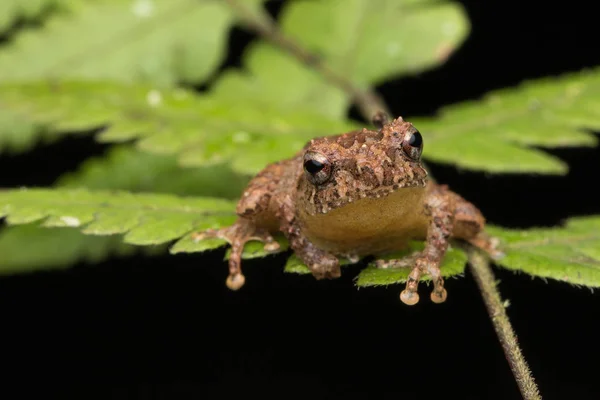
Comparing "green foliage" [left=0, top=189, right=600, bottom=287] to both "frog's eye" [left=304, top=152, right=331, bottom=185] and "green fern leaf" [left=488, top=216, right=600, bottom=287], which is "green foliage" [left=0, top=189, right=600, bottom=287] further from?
"frog's eye" [left=304, top=152, right=331, bottom=185]

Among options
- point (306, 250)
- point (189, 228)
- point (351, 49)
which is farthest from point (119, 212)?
point (351, 49)

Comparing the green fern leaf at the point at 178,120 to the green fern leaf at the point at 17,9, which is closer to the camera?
the green fern leaf at the point at 178,120

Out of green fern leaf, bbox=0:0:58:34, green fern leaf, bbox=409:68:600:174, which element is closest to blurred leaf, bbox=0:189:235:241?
green fern leaf, bbox=409:68:600:174

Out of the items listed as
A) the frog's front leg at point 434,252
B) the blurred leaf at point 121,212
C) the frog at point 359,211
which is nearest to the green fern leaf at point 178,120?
the blurred leaf at point 121,212

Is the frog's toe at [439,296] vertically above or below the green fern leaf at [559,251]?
below

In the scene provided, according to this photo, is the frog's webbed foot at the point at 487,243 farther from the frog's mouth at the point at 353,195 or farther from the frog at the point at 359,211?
the frog's mouth at the point at 353,195

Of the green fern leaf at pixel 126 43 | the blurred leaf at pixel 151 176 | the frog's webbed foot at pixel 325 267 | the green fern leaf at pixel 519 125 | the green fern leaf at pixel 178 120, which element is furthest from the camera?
the green fern leaf at pixel 126 43

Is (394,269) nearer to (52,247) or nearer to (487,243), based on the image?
(487,243)
